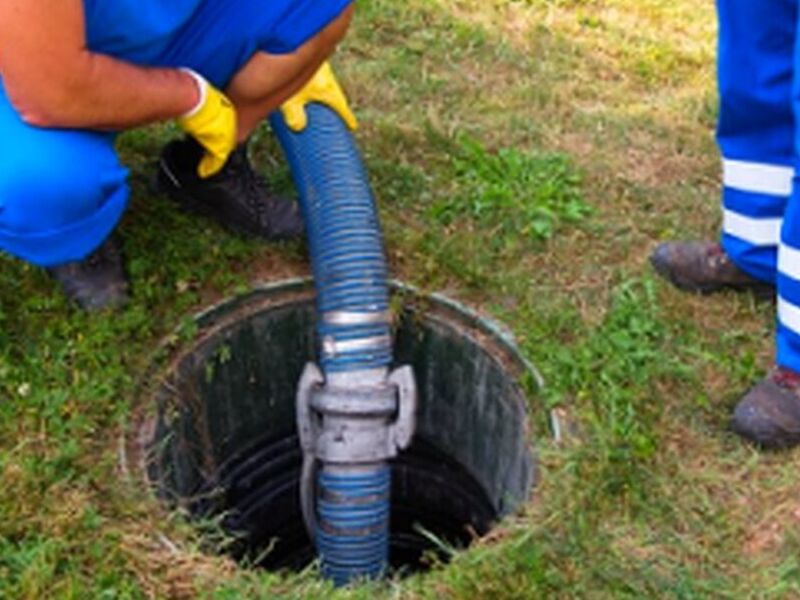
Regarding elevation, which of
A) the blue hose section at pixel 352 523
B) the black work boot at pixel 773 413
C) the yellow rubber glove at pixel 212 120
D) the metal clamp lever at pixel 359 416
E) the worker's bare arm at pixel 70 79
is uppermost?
the worker's bare arm at pixel 70 79

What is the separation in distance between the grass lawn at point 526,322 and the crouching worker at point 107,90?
0.95ft

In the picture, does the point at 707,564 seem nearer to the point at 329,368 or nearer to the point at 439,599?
the point at 439,599

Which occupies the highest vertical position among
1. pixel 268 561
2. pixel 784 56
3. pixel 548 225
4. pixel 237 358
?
pixel 784 56

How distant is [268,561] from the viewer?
3.41m

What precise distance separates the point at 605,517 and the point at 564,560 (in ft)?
0.54

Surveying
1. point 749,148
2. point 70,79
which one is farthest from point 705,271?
point 70,79

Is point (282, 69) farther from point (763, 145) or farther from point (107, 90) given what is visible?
point (763, 145)

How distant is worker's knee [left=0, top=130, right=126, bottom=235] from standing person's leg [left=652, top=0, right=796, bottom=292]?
4.68 feet

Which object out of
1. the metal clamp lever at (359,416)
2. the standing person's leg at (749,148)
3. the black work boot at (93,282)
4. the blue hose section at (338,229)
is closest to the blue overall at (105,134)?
the black work boot at (93,282)

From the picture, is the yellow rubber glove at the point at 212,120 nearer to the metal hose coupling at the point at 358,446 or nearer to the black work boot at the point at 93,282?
the black work boot at the point at 93,282

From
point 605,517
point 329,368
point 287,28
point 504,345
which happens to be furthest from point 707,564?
point 287,28

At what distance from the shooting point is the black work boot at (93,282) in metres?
2.61

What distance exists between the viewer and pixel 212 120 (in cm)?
238

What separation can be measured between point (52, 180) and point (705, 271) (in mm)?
1626
